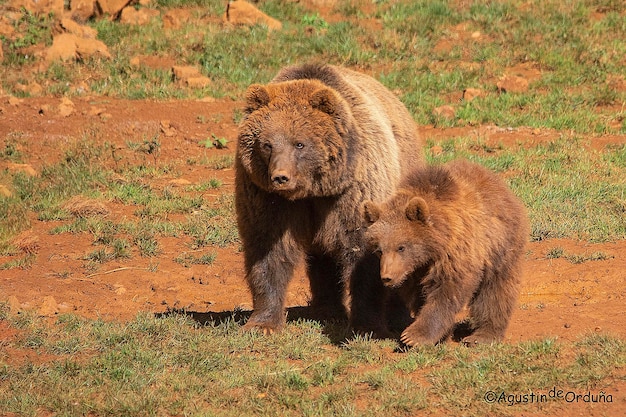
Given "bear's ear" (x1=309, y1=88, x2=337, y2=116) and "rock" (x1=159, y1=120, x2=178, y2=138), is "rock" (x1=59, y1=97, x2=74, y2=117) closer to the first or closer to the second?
"rock" (x1=159, y1=120, x2=178, y2=138)

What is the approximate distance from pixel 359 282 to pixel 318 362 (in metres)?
1.08

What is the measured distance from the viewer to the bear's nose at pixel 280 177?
22.6ft

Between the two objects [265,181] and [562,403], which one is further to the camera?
[265,181]

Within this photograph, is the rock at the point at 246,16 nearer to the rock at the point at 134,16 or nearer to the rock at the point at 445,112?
the rock at the point at 134,16

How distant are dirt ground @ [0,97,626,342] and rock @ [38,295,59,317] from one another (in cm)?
1

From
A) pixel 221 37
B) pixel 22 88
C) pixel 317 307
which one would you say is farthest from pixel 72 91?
pixel 317 307

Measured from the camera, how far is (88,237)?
10633 millimetres

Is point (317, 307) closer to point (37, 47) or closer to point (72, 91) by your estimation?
point (72, 91)

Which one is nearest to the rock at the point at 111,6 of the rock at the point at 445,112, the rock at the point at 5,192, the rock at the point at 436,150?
the rock at the point at 5,192

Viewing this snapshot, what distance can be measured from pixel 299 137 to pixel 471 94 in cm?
747

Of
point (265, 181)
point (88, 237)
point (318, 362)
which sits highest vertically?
point (265, 181)

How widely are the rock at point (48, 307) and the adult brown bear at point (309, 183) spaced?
1.97m

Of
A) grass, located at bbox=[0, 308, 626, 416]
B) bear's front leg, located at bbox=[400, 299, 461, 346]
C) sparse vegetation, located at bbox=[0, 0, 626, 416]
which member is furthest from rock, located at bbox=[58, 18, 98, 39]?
bear's front leg, located at bbox=[400, 299, 461, 346]

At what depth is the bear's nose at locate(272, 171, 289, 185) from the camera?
6.88 metres
